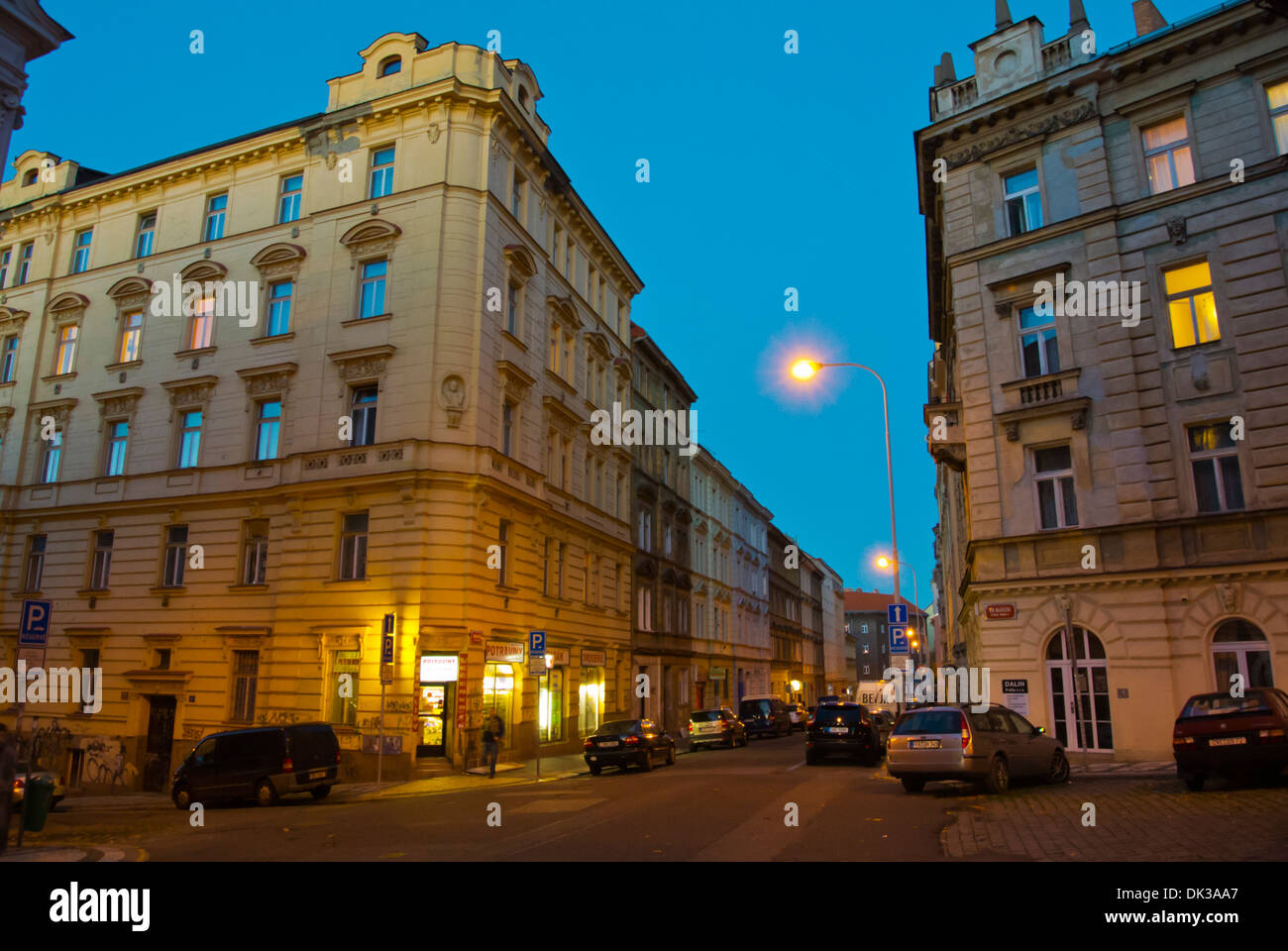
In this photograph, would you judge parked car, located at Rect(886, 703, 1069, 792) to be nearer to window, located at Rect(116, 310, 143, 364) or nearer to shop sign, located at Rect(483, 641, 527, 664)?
shop sign, located at Rect(483, 641, 527, 664)

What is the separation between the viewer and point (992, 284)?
24.2m

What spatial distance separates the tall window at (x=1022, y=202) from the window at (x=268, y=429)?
2329 cm

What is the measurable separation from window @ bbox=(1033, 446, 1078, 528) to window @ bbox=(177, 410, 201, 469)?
26598mm

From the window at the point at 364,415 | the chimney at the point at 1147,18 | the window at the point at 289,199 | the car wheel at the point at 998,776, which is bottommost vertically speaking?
the car wheel at the point at 998,776

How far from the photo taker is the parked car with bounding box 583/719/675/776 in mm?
23578

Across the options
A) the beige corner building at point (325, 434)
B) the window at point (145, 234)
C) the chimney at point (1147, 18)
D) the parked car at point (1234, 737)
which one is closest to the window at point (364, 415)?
the beige corner building at point (325, 434)

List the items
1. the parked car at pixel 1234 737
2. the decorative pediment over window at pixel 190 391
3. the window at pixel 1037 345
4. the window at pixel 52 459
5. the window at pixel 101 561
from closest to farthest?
the parked car at pixel 1234 737, the window at pixel 1037 345, the decorative pediment over window at pixel 190 391, the window at pixel 101 561, the window at pixel 52 459

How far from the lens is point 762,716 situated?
40.9 meters

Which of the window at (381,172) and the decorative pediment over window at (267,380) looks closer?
the decorative pediment over window at (267,380)

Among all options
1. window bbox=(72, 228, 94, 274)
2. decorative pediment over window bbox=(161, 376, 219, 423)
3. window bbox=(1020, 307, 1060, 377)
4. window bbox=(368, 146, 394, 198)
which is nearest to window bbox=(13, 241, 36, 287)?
window bbox=(72, 228, 94, 274)

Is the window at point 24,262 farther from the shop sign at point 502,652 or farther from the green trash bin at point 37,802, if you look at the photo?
the green trash bin at point 37,802

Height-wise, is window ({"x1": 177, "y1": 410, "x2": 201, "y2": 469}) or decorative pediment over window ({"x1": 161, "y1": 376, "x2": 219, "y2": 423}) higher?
decorative pediment over window ({"x1": 161, "y1": 376, "x2": 219, "y2": 423})

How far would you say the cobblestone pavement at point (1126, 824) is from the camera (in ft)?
29.2

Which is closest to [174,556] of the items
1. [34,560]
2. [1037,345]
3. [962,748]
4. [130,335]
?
[34,560]
